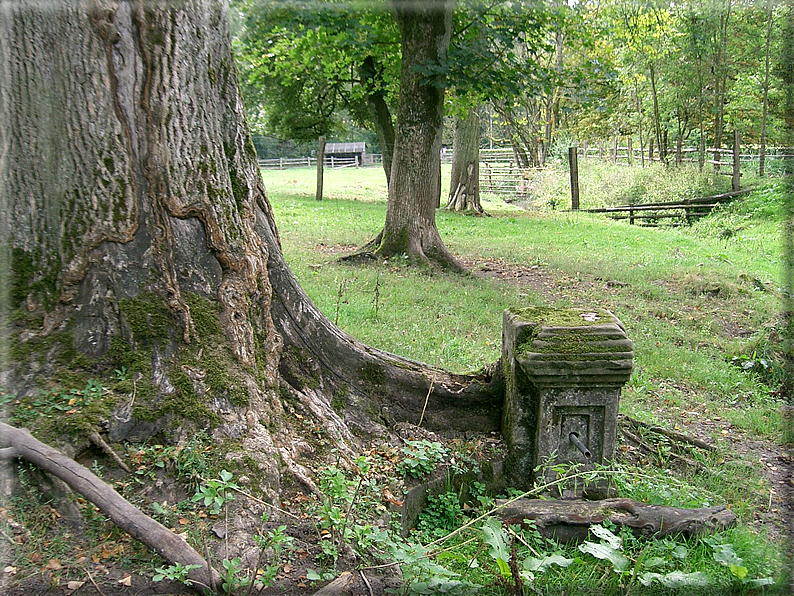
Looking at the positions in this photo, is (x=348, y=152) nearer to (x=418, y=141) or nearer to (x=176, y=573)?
(x=418, y=141)

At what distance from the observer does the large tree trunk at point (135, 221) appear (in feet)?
10.2

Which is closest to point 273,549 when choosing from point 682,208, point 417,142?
point 417,142

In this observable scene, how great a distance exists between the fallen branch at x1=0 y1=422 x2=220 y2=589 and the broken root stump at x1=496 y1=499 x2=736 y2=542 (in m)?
1.64

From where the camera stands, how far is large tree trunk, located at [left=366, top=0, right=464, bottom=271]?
10289 millimetres

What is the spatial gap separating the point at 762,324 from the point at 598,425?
6142mm

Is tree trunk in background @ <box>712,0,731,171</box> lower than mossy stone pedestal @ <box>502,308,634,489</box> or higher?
higher

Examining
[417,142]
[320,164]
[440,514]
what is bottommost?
[440,514]

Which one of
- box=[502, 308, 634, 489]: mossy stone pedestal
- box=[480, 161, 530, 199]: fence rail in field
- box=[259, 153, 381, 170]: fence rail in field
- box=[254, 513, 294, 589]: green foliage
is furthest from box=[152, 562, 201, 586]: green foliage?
box=[259, 153, 381, 170]: fence rail in field

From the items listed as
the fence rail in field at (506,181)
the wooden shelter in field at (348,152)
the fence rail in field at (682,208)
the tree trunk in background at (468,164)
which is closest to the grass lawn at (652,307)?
the fence rail in field at (682,208)

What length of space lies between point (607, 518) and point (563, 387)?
744mm

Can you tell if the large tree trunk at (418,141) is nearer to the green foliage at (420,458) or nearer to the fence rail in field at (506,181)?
the green foliage at (420,458)

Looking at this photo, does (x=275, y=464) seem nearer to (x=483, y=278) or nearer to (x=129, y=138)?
(x=129, y=138)

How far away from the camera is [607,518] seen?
135 inches

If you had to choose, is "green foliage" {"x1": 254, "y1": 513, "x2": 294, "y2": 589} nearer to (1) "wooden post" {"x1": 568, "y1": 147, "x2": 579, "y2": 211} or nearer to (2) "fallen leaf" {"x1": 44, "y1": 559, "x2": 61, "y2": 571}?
(2) "fallen leaf" {"x1": 44, "y1": 559, "x2": 61, "y2": 571}
